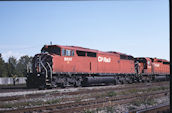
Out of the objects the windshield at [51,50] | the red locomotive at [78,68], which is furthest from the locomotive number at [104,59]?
the windshield at [51,50]

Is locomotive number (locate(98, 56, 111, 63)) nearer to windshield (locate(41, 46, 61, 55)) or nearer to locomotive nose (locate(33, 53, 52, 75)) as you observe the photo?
windshield (locate(41, 46, 61, 55))

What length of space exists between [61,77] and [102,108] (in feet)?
31.7

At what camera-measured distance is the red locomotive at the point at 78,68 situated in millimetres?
18641

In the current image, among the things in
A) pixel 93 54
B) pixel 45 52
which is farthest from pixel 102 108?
pixel 93 54

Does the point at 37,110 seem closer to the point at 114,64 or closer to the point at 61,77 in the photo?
the point at 61,77

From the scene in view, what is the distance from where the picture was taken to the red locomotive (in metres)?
18.6

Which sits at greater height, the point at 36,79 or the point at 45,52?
the point at 45,52

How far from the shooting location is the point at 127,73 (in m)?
28.4

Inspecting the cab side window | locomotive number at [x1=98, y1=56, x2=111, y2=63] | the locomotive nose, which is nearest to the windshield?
the cab side window

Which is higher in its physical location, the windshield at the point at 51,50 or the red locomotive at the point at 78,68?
the windshield at the point at 51,50

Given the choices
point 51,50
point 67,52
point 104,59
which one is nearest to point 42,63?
point 51,50

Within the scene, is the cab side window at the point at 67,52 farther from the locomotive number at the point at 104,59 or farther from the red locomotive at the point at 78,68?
the locomotive number at the point at 104,59

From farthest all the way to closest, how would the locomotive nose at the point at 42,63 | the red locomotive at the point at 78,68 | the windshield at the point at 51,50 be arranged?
the windshield at the point at 51,50 → the locomotive nose at the point at 42,63 → the red locomotive at the point at 78,68

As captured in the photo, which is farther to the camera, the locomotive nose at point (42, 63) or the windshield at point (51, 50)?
the windshield at point (51, 50)
